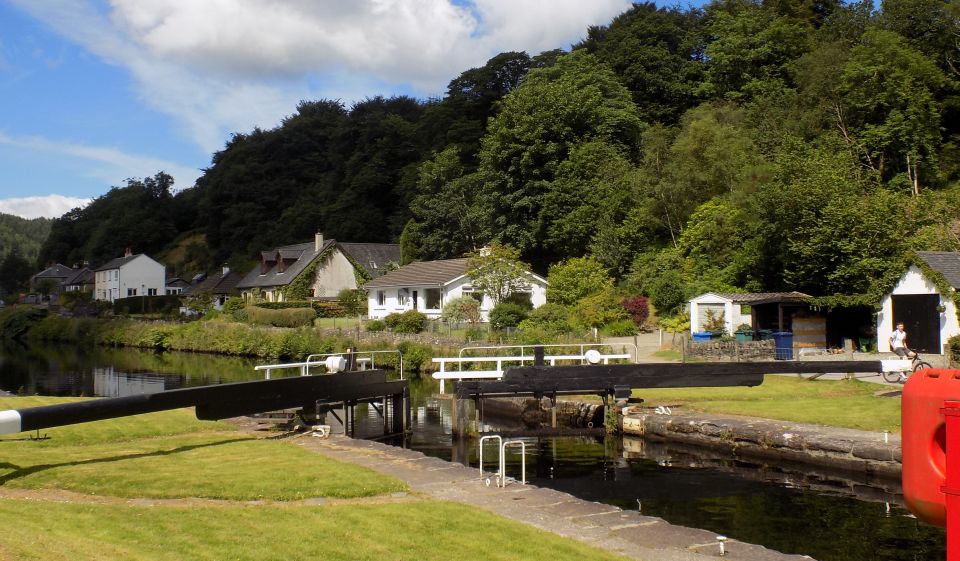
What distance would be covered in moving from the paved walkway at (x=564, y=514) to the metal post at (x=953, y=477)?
5.56 meters

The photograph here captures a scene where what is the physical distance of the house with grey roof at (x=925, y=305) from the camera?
31922 mm

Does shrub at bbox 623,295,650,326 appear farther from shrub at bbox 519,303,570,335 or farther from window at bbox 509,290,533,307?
window at bbox 509,290,533,307

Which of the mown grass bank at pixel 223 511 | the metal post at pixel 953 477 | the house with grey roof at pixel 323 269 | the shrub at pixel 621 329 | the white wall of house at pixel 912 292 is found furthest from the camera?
the house with grey roof at pixel 323 269

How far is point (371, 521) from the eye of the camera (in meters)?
10.6

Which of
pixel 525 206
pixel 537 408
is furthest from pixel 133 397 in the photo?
pixel 525 206

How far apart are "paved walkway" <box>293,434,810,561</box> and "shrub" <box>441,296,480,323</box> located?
37679mm

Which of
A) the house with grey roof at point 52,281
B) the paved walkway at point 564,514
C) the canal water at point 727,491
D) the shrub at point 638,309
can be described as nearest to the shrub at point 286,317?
the shrub at point 638,309

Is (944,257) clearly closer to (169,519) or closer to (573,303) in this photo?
(573,303)

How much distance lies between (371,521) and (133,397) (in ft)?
23.5

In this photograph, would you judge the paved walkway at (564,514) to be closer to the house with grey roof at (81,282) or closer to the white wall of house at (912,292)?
the white wall of house at (912,292)

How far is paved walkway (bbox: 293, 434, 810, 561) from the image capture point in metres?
10.2

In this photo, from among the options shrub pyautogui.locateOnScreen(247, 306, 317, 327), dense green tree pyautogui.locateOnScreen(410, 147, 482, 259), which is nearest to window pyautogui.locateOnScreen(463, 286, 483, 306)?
shrub pyautogui.locateOnScreen(247, 306, 317, 327)

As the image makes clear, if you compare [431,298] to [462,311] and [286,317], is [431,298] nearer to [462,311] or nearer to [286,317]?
[462,311]

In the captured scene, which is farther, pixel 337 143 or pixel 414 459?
pixel 337 143
